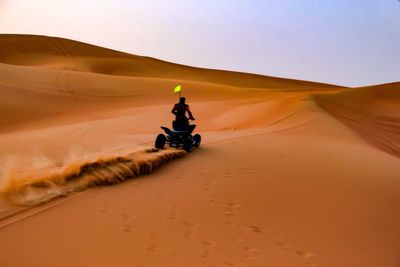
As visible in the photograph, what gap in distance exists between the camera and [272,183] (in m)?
6.52

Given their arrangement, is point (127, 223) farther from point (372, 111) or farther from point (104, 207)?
point (372, 111)

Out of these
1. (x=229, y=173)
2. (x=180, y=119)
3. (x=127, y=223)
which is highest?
(x=180, y=119)

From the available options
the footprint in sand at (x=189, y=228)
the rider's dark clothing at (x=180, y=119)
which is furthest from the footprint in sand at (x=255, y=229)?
the rider's dark clothing at (x=180, y=119)

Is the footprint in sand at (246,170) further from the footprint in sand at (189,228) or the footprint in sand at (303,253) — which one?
the footprint in sand at (303,253)

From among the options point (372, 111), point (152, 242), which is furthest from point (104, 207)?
point (372, 111)

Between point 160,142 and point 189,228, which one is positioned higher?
point 160,142

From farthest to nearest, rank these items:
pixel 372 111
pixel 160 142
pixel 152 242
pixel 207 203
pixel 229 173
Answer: pixel 372 111, pixel 160 142, pixel 229 173, pixel 207 203, pixel 152 242

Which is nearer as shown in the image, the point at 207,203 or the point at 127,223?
the point at 127,223

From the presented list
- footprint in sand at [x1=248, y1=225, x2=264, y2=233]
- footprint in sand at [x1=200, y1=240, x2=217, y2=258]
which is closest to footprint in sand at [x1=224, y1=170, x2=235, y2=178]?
footprint in sand at [x1=248, y1=225, x2=264, y2=233]

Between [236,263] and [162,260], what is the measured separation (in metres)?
0.65

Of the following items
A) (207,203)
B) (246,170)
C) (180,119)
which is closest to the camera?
(207,203)

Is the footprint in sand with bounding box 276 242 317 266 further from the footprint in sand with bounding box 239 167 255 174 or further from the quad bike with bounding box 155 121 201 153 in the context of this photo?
the quad bike with bounding box 155 121 201 153

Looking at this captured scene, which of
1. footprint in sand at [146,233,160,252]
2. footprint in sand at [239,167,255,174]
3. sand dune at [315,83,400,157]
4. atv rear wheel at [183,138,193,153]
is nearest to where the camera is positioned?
footprint in sand at [146,233,160,252]

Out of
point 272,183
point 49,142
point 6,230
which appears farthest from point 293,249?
point 49,142
